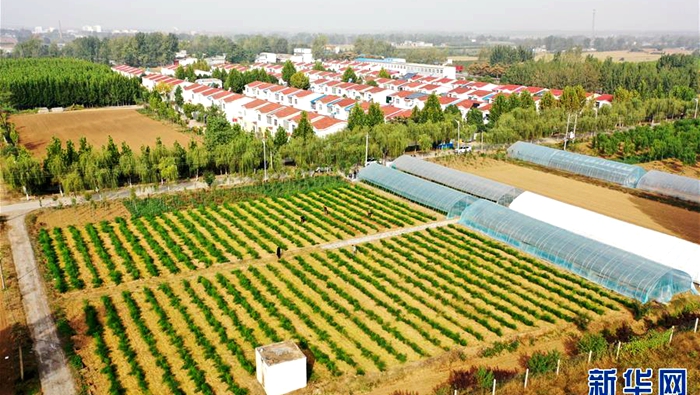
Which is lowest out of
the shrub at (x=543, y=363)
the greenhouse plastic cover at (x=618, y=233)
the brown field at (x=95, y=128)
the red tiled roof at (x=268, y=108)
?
the shrub at (x=543, y=363)

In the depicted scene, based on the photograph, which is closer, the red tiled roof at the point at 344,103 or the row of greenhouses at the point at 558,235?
the row of greenhouses at the point at 558,235

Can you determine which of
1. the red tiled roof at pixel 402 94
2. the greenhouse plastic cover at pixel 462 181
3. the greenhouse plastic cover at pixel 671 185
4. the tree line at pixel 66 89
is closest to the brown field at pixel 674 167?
the greenhouse plastic cover at pixel 671 185

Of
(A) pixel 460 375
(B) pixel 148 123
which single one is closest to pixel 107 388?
(A) pixel 460 375

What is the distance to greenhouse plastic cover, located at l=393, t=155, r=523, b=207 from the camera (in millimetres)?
27083

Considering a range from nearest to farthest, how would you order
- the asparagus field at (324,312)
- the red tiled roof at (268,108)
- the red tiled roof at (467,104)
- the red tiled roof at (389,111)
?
the asparagus field at (324,312) < the red tiled roof at (268,108) < the red tiled roof at (389,111) < the red tiled roof at (467,104)

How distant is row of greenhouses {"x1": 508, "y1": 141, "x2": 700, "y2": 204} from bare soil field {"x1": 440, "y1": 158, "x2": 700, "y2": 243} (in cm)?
152

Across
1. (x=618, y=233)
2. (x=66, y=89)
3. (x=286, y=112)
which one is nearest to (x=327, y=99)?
(x=286, y=112)

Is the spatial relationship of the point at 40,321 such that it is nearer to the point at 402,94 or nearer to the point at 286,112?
the point at 286,112

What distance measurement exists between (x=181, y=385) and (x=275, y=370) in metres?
2.56

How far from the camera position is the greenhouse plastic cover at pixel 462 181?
88.9 ft

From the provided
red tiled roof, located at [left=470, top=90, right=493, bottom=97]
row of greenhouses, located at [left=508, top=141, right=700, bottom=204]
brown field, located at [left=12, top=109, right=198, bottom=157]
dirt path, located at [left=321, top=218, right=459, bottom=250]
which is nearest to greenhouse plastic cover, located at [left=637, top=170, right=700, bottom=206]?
row of greenhouses, located at [left=508, top=141, right=700, bottom=204]

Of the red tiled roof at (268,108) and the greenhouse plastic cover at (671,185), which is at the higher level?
the red tiled roof at (268,108)

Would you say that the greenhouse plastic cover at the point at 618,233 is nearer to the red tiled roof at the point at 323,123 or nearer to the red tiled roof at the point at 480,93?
the red tiled roof at the point at 323,123

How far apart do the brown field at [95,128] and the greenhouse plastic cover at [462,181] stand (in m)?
18.6
